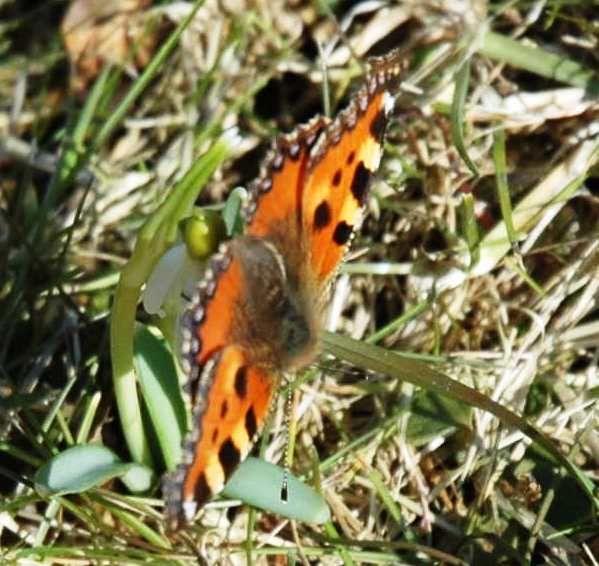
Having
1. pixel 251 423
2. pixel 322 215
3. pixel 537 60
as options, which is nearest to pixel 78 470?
pixel 251 423

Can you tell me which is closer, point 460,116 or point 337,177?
point 337,177

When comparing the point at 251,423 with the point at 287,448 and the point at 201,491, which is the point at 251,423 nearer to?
the point at 201,491

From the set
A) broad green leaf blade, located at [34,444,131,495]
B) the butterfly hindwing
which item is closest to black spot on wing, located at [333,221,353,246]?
the butterfly hindwing

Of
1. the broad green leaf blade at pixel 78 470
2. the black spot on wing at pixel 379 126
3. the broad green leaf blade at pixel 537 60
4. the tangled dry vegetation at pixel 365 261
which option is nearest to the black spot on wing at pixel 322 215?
the black spot on wing at pixel 379 126

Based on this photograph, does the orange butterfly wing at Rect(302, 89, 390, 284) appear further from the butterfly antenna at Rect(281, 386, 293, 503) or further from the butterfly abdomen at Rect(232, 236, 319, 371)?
the butterfly antenna at Rect(281, 386, 293, 503)

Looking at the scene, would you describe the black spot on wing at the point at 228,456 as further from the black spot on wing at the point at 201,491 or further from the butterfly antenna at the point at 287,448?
the butterfly antenna at the point at 287,448

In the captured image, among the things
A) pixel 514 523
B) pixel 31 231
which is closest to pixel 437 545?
pixel 514 523
